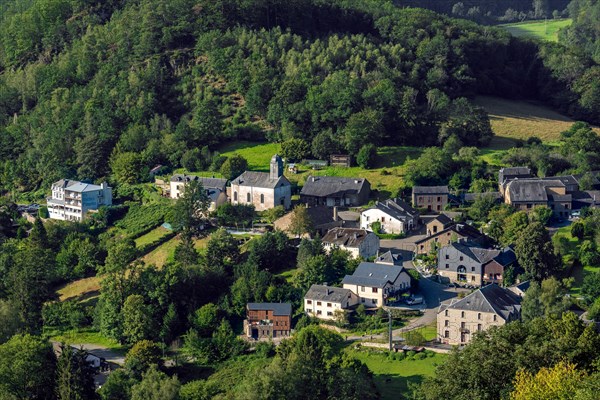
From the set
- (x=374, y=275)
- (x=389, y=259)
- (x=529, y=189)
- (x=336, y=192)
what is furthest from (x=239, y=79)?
(x=374, y=275)

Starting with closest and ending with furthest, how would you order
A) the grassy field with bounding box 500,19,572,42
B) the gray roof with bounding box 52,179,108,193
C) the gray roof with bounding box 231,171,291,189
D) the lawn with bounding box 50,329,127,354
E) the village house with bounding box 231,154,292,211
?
the lawn with bounding box 50,329,127,354
the village house with bounding box 231,154,292,211
the gray roof with bounding box 231,171,291,189
the gray roof with bounding box 52,179,108,193
the grassy field with bounding box 500,19,572,42

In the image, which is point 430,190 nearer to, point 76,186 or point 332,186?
point 332,186

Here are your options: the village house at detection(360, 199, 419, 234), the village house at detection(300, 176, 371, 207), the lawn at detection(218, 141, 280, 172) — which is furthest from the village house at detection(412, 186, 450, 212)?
the lawn at detection(218, 141, 280, 172)

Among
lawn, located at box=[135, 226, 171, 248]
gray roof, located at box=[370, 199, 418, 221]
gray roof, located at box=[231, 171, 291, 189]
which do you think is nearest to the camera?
gray roof, located at box=[370, 199, 418, 221]

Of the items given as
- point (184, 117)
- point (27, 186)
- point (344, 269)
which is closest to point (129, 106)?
point (184, 117)

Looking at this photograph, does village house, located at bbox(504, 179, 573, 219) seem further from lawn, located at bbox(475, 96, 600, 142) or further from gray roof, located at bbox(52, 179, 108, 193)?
gray roof, located at bbox(52, 179, 108, 193)

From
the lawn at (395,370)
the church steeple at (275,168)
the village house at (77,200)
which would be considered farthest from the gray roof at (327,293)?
the village house at (77,200)

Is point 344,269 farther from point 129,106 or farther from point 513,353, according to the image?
point 129,106
